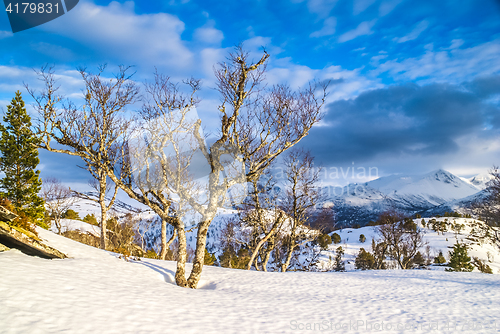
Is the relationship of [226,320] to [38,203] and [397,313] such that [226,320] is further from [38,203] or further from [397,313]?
[38,203]

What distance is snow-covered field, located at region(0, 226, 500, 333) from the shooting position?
16.6 feet

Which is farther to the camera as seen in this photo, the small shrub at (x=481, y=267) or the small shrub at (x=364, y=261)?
the small shrub at (x=364, y=261)

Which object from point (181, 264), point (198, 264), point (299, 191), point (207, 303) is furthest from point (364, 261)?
point (207, 303)

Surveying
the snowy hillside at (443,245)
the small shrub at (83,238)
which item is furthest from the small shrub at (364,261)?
the small shrub at (83,238)

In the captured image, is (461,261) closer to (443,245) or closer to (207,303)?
(207,303)

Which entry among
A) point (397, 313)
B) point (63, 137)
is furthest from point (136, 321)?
point (63, 137)

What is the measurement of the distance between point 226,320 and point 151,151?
7.63m

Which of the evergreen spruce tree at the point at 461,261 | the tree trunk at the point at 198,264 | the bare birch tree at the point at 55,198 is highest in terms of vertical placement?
the bare birch tree at the point at 55,198

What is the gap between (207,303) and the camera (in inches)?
281

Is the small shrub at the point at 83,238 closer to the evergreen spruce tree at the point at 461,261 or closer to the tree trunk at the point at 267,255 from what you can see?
the tree trunk at the point at 267,255

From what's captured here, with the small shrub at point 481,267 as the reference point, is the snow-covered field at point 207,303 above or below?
above

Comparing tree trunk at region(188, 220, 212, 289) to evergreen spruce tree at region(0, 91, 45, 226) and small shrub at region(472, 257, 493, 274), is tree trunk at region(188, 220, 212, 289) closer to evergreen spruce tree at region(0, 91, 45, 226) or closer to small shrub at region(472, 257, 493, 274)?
evergreen spruce tree at region(0, 91, 45, 226)

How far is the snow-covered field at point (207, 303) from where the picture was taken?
5.05m

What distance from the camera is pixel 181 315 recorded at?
5898 mm
